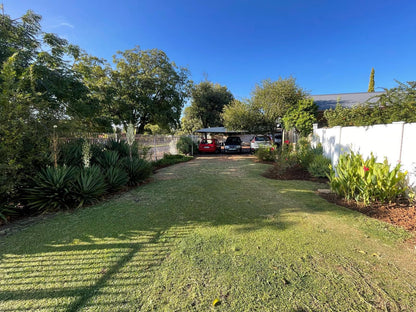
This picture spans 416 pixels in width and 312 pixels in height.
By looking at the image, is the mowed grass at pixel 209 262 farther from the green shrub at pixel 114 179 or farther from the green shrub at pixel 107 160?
the green shrub at pixel 107 160

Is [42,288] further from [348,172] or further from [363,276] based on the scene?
[348,172]

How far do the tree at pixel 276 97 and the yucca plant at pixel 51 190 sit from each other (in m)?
12.2

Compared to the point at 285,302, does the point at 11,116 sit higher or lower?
higher

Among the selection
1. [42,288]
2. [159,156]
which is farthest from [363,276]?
[159,156]

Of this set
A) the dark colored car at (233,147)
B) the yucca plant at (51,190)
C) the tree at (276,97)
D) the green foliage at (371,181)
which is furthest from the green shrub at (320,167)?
the dark colored car at (233,147)

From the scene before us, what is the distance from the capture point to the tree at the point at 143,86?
646 inches

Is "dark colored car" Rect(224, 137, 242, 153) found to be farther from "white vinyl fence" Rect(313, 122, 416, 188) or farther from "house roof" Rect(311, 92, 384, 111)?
"white vinyl fence" Rect(313, 122, 416, 188)

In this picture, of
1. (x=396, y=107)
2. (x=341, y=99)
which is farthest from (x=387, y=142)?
(x=341, y=99)

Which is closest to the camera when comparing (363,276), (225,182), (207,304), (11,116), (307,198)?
(207,304)

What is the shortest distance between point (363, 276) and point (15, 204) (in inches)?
232

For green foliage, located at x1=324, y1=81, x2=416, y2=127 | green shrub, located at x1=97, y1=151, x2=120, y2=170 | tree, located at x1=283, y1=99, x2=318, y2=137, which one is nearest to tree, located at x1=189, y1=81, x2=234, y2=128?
tree, located at x1=283, y1=99, x2=318, y2=137

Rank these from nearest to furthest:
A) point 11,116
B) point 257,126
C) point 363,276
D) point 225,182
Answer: point 363,276 < point 11,116 < point 225,182 < point 257,126

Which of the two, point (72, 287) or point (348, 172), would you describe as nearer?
point (72, 287)

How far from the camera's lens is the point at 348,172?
4.16m
